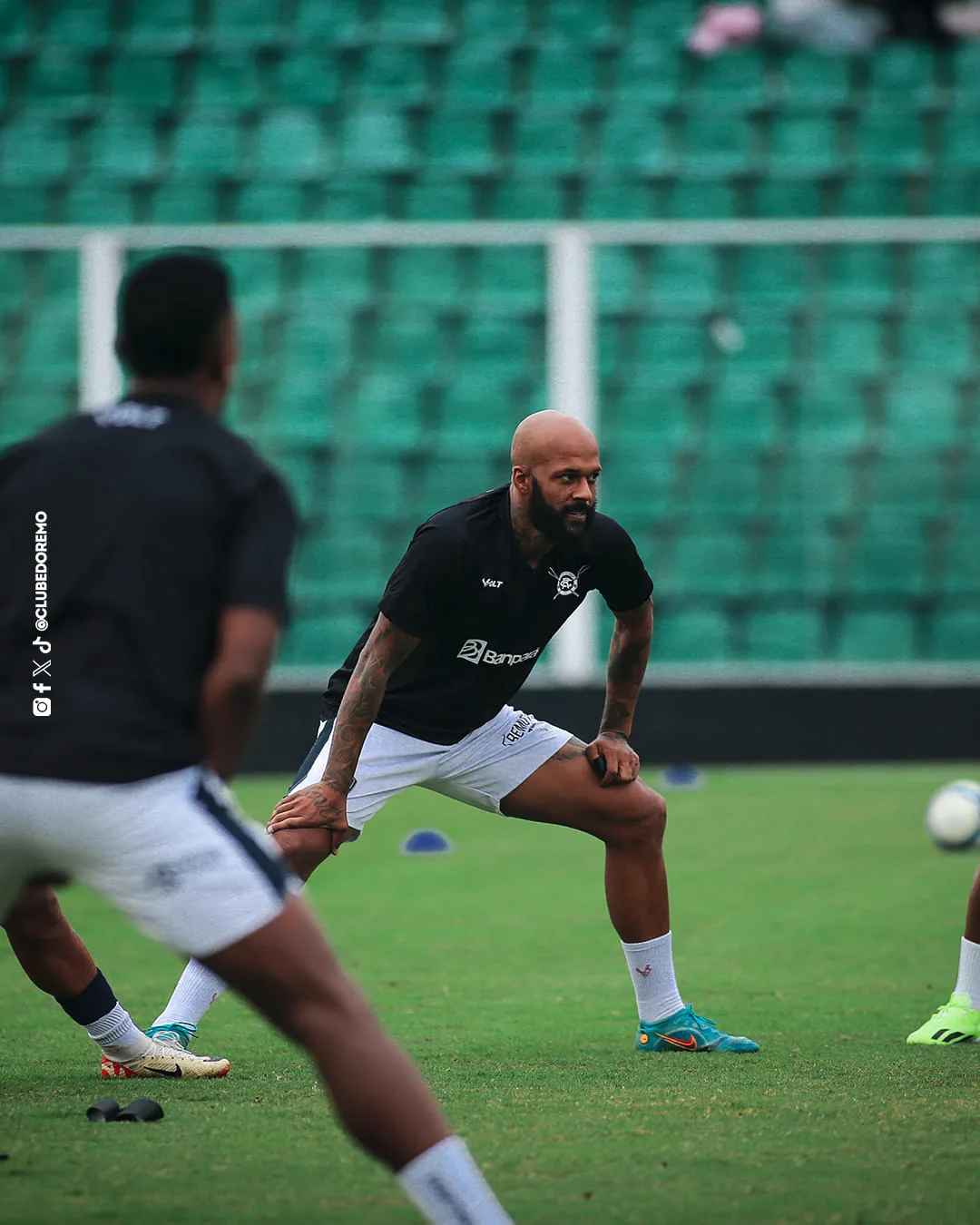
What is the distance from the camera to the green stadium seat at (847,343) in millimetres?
12500

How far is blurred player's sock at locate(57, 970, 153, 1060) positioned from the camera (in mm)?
4566

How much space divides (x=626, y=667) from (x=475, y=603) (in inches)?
23.9

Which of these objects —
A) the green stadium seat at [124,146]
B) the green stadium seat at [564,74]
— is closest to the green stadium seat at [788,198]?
the green stadium seat at [564,74]

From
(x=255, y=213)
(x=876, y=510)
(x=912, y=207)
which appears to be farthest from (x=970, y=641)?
(x=255, y=213)

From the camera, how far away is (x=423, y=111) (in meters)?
15.8

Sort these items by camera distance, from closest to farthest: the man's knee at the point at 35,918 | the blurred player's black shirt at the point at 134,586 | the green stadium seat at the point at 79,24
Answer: the blurred player's black shirt at the point at 134,586 < the man's knee at the point at 35,918 < the green stadium seat at the point at 79,24

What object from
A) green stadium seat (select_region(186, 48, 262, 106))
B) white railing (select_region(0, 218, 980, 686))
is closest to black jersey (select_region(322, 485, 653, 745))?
white railing (select_region(0, 218, 980, 686))

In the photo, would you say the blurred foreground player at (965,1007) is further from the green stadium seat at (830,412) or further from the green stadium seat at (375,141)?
the green stadium seat at (375,141)

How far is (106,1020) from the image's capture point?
462 cm

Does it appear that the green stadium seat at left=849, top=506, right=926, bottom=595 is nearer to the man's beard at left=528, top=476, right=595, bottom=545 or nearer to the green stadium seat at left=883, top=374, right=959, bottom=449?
→ the green stadium seat at left=883, top=374, right=959, bottom=449

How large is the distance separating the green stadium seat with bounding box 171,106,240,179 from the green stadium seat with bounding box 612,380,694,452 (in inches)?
188

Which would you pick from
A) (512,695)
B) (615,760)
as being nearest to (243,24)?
(512,695)

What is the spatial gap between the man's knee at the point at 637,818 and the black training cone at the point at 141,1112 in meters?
1.57

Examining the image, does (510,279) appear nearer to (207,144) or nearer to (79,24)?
(207,144)
